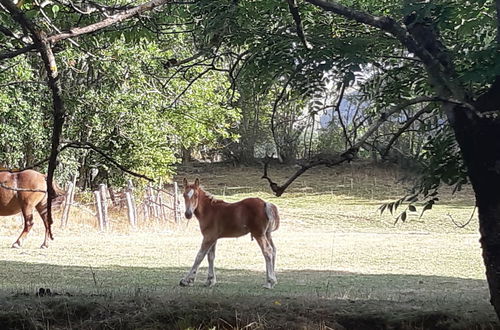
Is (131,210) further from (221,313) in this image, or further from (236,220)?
(221,313)

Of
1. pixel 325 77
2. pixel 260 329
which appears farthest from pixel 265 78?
pixel 260 329

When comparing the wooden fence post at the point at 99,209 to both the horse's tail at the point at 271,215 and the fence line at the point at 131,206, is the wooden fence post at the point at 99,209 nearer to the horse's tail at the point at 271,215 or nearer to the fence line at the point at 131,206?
the fence line at the point at 131,206

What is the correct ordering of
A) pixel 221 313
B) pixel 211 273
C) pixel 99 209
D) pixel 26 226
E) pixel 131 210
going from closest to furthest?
pixel 221 313 < pixel 211 273 < pixel 26 226 < pixel 99 209 < pixel 131 210

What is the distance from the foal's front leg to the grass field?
0.92 ft

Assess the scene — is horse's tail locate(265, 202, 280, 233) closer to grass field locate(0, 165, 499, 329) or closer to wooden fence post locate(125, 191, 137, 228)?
grass field locate(0, 165, 499, 329)

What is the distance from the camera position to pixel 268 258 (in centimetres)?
772

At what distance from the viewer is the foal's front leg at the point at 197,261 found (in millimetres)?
7253

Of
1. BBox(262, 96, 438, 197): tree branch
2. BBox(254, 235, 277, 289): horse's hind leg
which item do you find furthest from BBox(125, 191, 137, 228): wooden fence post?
BBox(262, 96, 438, 197): tree branch

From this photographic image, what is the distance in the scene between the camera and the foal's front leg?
725 centimetres

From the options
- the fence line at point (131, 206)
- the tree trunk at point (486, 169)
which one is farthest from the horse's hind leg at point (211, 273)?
the fence line at point (131, 206)

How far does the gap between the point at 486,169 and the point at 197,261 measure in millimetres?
4844

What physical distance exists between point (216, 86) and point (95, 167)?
12.5 feet

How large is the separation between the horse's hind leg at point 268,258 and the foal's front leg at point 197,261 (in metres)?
0.57

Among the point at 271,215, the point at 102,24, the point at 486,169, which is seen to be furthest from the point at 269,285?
the point at 102,24
